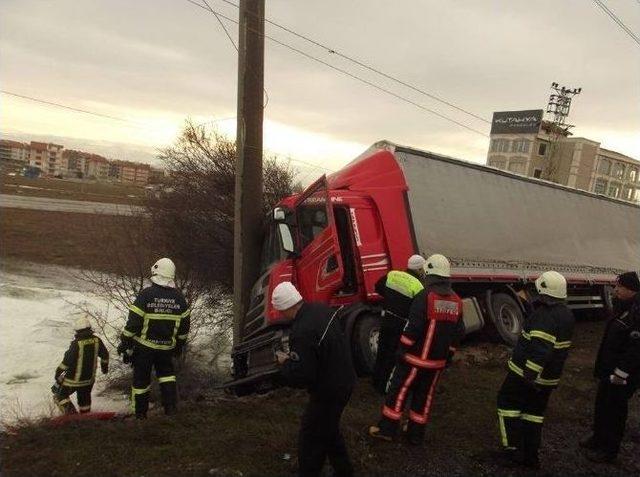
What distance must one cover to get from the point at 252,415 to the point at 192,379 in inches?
245

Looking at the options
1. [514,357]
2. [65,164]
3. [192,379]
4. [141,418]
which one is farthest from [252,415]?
[65,164]

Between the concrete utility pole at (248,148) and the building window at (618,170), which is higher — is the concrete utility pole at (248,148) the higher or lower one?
the lower one

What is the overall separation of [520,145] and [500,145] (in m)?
4.19

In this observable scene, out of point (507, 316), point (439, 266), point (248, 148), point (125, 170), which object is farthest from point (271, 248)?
point (125, 170)

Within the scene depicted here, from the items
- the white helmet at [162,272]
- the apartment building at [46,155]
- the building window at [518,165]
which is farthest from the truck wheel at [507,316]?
Result: the apartment building at [46,155]

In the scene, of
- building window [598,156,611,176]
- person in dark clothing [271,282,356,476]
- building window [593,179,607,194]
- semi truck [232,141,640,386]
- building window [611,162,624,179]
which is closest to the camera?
person in dark clothing [271,282,356,476]

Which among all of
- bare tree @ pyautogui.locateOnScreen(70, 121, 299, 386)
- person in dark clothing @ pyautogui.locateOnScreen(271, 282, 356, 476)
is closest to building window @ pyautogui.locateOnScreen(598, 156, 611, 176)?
bare tree @ pyautogui.locateOnScreen(70, 121, 299, 386)

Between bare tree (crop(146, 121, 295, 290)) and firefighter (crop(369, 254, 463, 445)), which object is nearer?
firefighter (crop(369, 254, 463, 445))

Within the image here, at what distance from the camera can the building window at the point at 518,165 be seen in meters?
77.0

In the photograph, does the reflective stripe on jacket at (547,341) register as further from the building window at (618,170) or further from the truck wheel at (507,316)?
the building window at (618,170)

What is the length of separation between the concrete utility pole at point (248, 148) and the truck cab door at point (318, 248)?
0.95 m

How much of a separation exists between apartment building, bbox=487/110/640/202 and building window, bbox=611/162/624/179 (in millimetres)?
178

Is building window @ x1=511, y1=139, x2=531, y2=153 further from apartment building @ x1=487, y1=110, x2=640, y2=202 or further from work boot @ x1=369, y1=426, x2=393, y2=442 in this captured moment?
work boot @ x1=369, y1=426, x2=393, y2=442

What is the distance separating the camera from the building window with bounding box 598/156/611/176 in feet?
278
